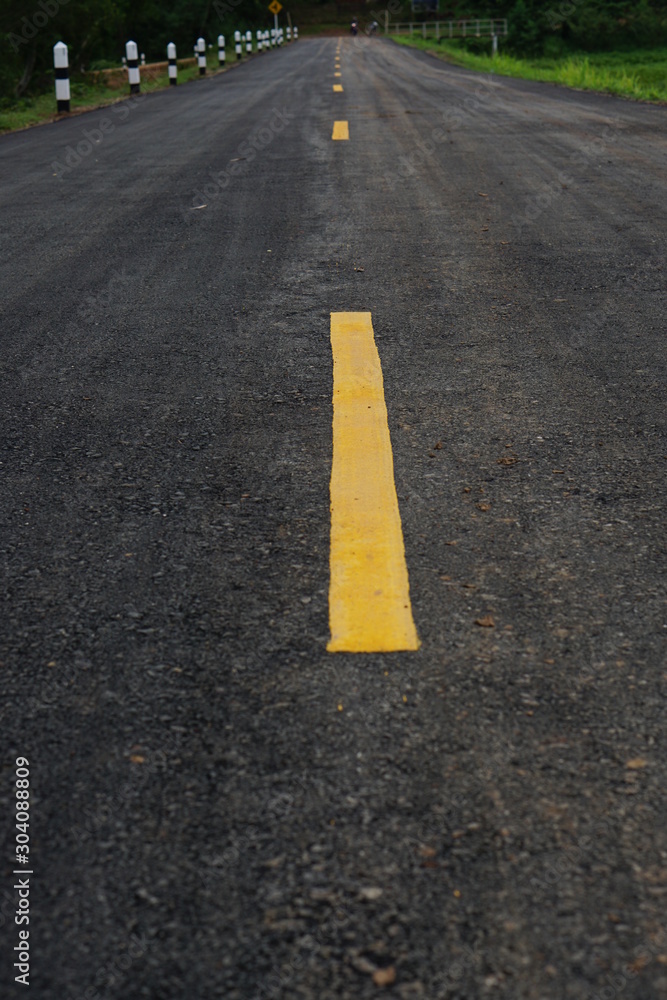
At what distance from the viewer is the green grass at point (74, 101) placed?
13.9m

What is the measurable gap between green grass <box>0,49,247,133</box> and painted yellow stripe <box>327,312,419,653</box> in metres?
11.8

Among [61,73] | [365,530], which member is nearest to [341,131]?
[61,73]

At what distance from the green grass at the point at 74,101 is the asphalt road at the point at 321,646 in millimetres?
10487

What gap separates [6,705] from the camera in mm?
1673

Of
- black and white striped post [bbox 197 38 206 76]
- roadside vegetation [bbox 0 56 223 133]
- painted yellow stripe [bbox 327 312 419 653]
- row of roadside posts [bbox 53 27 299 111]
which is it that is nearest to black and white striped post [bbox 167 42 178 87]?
row of roadside posts [bbox 53 27 299 111]

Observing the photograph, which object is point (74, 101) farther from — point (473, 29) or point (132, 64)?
point (473, 29)

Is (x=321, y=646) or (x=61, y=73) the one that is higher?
(x=61, y=73)

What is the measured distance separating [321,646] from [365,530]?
0.49 meters

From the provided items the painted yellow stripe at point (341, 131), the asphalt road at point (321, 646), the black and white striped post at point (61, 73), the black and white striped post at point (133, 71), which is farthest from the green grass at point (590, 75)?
the asphalt road at point (321, 646)

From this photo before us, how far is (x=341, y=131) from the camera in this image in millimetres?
10609

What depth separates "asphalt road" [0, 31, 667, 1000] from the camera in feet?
4.02

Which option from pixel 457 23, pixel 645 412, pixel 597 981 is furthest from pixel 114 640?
pixel 457 23

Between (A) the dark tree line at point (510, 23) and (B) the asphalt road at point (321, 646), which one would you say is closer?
(B) the asphalt road at point (321, 646)

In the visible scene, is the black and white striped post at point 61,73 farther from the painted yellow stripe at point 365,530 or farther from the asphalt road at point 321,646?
the painted yellow stripe at point 365,530
